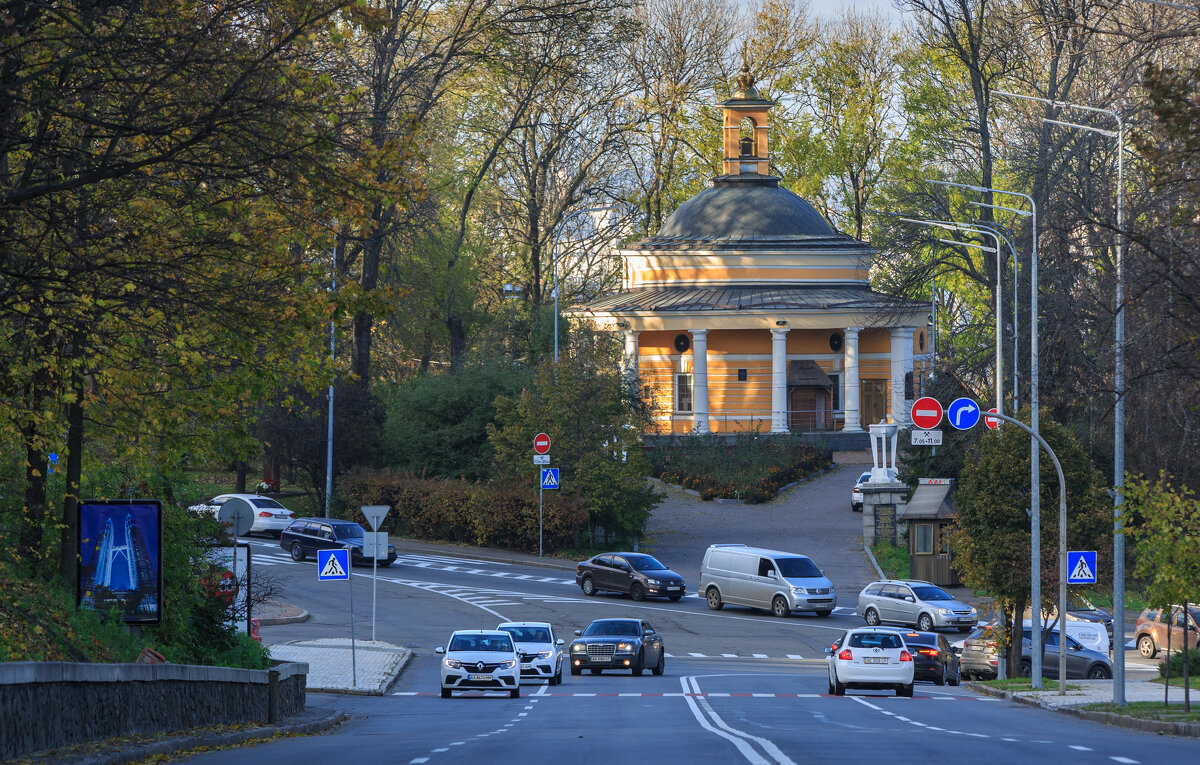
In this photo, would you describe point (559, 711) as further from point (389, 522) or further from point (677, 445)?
point (677, 445)

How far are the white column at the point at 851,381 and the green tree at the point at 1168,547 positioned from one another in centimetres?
4539

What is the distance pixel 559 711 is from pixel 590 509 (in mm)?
25595

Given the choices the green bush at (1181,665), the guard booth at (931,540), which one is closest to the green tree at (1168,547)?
the green bush at (1181,665)

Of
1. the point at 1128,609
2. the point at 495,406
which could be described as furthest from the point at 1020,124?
the point at 495,406

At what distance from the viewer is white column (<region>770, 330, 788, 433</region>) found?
222 feet

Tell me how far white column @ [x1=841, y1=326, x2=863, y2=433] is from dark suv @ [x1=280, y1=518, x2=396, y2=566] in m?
29.2

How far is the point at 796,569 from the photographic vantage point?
3941 cm

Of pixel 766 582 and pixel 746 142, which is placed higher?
pixel 746 142

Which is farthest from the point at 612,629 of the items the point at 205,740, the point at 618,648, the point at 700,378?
the point at 700,378

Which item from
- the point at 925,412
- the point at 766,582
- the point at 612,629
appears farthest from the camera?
the point at 925,412

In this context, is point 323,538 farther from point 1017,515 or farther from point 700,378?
point 700,378

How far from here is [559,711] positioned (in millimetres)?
22297

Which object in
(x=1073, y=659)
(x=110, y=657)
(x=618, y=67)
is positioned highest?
(x=618, y=67)

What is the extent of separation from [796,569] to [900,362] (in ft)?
108
